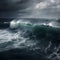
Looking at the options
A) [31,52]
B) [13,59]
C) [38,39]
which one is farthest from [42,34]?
[13,59]

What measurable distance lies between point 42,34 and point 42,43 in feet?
5.06

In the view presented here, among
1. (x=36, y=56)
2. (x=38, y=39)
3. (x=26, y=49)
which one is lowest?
(x=36, y=56)

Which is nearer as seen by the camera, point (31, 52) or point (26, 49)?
point (31, 52)

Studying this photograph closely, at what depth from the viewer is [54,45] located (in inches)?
401

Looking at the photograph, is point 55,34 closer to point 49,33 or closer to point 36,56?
point 49,33

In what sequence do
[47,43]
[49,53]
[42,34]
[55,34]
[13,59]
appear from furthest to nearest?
1. [42,34]
2. [55,34]
3. [47,43]
4. [49,53]
5. [13,59]

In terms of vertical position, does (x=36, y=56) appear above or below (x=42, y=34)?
below

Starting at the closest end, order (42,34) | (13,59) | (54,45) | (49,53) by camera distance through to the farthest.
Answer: (13,59) → (49,53) → (54,45) → (42,34)

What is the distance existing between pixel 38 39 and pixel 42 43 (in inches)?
41.6

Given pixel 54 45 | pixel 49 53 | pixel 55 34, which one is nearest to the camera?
pixel 49 53

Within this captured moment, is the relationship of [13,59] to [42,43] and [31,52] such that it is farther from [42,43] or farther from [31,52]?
[42,43]

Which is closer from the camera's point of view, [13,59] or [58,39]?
[13,59]

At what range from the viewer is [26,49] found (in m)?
10.3

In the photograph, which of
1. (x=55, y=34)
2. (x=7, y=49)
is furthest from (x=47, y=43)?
(x=7, y=49)
